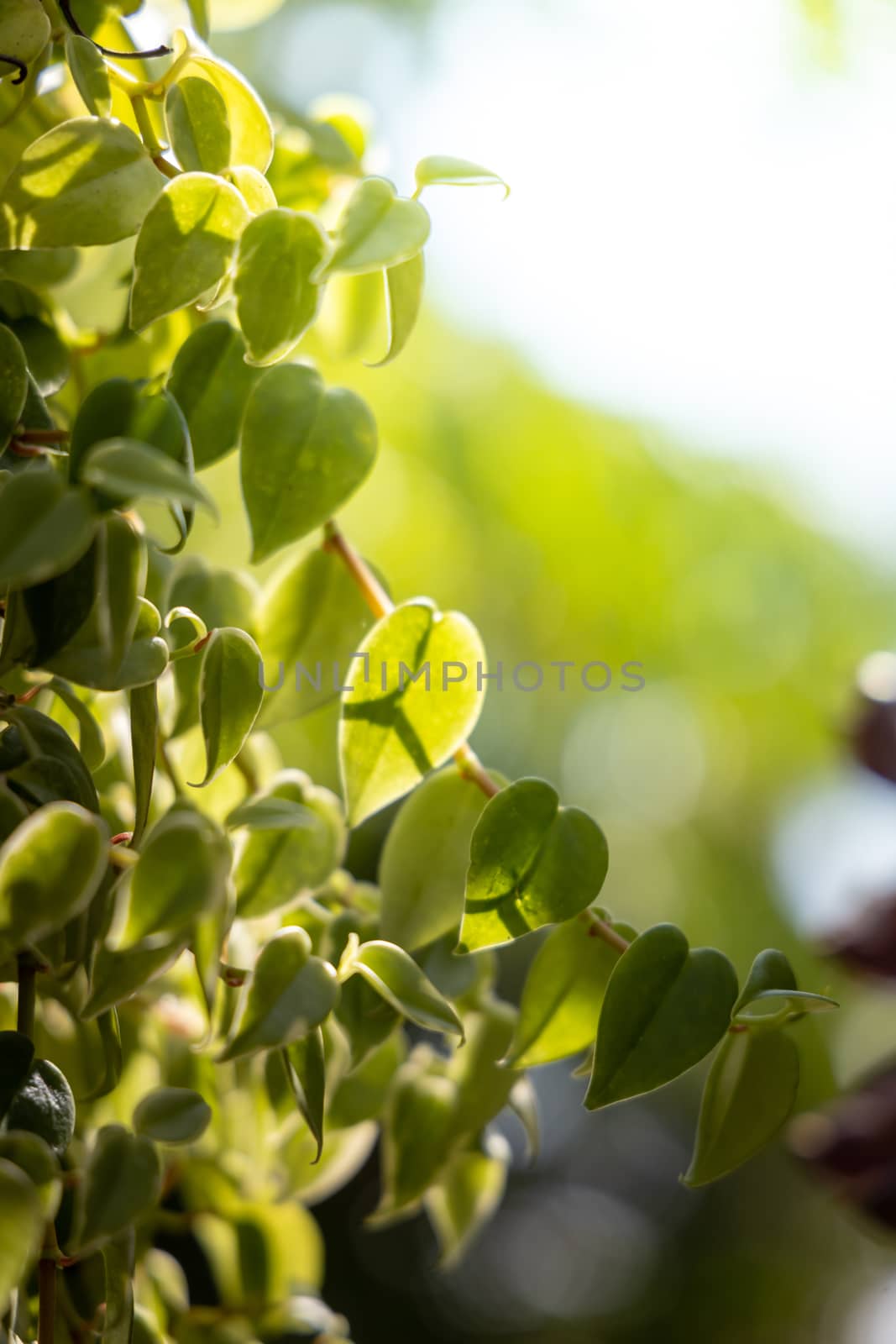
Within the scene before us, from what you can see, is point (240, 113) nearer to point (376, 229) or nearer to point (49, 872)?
point (376, 229)

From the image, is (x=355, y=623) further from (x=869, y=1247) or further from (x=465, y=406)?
(x=869, y=1247)

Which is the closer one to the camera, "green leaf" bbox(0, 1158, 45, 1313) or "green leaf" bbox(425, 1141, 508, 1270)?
"green leaf" bbox(0, 1158, 45, 1313)

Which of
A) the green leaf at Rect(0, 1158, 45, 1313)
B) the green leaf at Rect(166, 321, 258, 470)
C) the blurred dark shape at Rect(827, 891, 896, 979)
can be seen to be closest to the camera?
the green leaf at Rect(0, 1158, 45, 1313)

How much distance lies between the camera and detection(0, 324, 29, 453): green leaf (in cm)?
22

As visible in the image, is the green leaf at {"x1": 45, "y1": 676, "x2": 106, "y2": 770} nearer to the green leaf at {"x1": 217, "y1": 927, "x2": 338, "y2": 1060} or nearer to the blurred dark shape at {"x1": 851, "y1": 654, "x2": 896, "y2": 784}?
the green leaf at {"x1": 217, "y1": 927, "x2": 338, "y2": 1060}

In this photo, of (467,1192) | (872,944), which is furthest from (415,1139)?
(872,944)

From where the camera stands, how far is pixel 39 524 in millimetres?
166

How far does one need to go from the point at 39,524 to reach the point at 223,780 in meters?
0.16

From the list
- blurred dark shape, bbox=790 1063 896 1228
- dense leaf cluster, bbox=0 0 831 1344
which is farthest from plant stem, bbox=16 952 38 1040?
blurred dark shape, bbox=790 1063 896 1228

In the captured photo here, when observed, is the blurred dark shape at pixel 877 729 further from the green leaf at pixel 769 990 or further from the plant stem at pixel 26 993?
the plant stem at pixel 26 993

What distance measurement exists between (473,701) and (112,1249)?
0.44ft

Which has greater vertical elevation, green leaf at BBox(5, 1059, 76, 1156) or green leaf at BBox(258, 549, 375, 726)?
green leaf at BBox(258, 549, 375, 726)

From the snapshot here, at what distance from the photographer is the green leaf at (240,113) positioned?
241mm

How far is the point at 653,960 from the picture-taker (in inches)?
9.1
